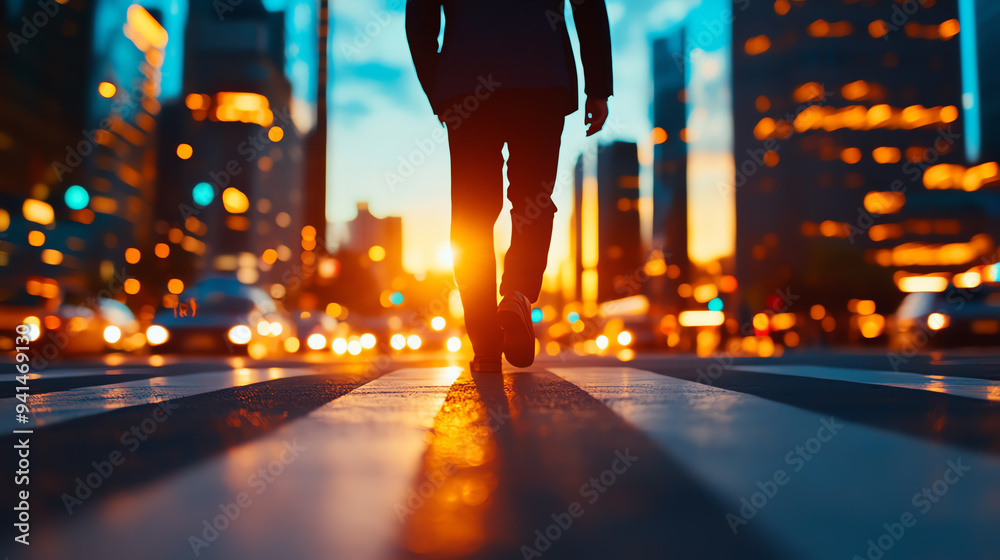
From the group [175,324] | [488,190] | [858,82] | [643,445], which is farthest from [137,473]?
[858,82]

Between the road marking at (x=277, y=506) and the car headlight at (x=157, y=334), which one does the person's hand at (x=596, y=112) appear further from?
the car headlight at (x=157, y=334)

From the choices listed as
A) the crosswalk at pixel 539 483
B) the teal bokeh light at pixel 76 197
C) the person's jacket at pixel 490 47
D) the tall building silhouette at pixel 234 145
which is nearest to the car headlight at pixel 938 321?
the person's jacket at pixel 490 47

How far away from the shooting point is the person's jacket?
3.98 m

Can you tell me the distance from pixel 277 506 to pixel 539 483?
1.33 ft

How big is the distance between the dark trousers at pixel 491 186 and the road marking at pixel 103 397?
114 centimetres

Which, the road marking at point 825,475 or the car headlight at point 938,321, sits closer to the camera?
the road marking at point 825,475

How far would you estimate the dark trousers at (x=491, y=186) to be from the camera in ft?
13.1

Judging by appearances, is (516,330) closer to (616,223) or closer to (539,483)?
(539,483)

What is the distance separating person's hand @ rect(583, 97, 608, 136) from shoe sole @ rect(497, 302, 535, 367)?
131cm

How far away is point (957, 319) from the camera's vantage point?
14.7 m

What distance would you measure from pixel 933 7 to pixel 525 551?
11436 cm

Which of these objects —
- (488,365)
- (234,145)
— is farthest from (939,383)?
(234,145)

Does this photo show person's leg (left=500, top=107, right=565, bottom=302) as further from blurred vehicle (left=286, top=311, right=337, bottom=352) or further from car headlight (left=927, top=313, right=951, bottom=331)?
blurred vehicle (left=286, top=311, right=337, bottom=352)

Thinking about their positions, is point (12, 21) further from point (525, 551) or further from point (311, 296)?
point (525, 551)
